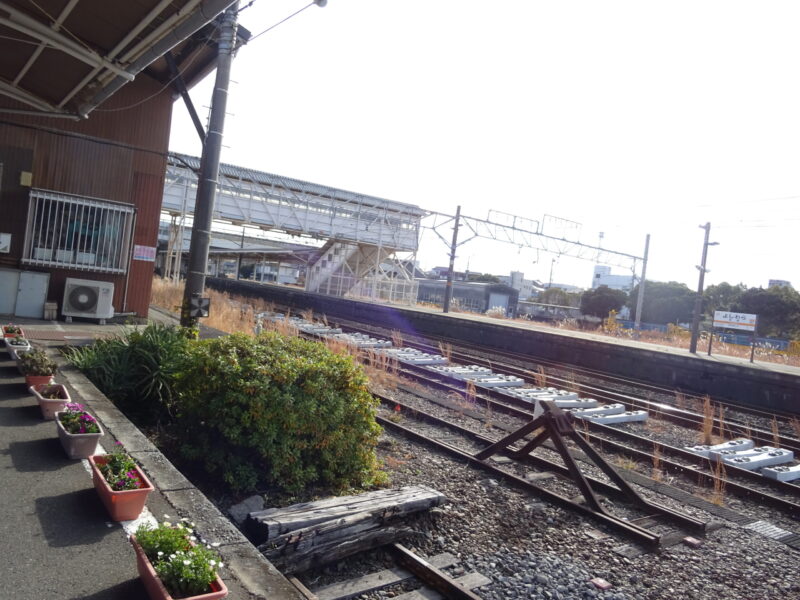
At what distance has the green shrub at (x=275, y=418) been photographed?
514 cm

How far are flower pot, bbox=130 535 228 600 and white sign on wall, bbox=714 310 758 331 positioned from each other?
20.6m

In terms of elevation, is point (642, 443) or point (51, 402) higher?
point (51, 402)

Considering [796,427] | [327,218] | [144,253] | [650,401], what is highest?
[327,218]

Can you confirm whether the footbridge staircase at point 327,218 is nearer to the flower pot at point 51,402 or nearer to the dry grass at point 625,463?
the flower pot at point 51,402

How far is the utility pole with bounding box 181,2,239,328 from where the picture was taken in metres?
8.04

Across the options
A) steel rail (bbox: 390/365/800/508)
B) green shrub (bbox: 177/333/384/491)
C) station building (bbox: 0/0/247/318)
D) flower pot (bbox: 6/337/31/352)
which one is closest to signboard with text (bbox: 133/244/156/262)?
station building (bbox: 0/0/247/318)

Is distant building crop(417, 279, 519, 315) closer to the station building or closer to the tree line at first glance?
the tree line

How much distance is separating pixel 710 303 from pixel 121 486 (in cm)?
4750

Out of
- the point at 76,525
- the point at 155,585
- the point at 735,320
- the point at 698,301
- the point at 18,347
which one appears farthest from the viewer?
the point at 698,301

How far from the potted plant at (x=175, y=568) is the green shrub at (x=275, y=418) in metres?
1.88

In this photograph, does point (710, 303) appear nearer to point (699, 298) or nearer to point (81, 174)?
point (699, 298)

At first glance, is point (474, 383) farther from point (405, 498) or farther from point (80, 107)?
point (80, 107)

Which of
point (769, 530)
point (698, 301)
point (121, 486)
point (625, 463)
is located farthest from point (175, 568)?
point (698, 301)

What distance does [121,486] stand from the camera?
156 inches
